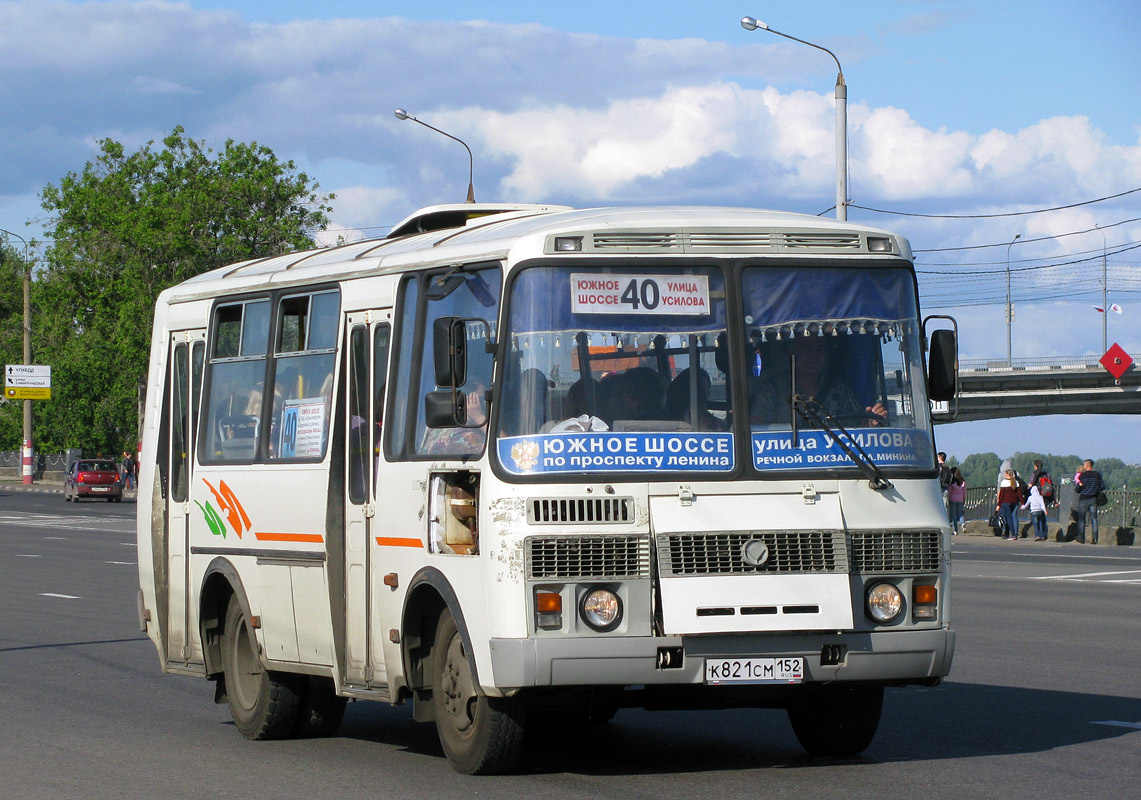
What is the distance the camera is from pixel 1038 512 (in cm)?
3641

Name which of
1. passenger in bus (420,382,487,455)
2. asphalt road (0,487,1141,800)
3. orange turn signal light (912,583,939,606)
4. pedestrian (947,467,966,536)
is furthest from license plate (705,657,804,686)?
pedestrian (947,467,966,536)

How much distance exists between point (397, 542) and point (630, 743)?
1875 mm

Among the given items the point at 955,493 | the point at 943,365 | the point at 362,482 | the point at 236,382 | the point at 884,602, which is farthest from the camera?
the point at 955,493

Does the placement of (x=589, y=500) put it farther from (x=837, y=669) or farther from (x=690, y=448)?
(x=837, y=669)

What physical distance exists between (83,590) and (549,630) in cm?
1624

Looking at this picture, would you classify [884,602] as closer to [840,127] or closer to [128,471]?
[840,127]

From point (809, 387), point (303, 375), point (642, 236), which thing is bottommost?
point (809, 387)

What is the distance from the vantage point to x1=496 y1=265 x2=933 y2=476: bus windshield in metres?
8.07

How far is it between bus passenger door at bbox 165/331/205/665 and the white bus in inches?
75.6

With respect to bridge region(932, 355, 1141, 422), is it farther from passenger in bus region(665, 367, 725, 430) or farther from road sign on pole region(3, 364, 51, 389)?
passenger in bus region(665, 367, 725, 430)

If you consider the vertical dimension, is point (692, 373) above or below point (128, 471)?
above

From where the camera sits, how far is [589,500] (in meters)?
7.93

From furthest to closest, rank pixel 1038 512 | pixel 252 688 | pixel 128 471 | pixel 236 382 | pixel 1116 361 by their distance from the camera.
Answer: pixel 1116 361, pixel 128 471, pixel 1038 512, pixel 236 382, pixel 252 688

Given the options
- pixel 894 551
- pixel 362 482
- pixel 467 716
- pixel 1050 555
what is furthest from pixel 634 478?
pixel 1050 555
